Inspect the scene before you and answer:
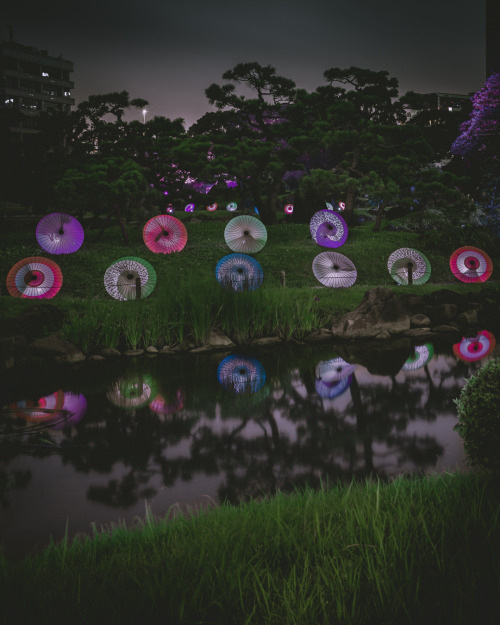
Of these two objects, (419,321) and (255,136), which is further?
(255,136)

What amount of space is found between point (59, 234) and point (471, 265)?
13192mm

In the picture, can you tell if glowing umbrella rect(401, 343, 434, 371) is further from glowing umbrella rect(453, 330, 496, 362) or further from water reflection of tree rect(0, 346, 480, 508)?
water reflection of tree rect(0, 346, 480, 508)

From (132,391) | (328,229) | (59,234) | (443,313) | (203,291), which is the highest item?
(328,229)

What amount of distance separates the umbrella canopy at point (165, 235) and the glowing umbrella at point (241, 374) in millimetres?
9974

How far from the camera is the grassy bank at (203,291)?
11016 mm

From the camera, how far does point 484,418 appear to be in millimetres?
4191

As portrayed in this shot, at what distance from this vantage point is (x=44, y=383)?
29.5 feet

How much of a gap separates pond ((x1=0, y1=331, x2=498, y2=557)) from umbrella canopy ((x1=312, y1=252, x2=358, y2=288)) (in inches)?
221

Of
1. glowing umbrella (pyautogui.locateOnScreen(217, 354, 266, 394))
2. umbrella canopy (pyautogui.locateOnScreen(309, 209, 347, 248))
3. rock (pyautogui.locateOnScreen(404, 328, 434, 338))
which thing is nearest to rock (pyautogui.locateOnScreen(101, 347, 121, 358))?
glowing umbrella (pyautogui.locateOnScreen(217, 354, 266, 394))

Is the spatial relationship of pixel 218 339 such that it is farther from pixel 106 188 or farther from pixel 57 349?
pixel 106 188

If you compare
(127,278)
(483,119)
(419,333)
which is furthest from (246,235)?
(483,119)

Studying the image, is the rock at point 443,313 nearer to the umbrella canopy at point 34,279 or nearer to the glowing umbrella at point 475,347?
the glowing umbrella at point 475,347

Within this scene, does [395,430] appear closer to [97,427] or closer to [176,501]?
[176,501]

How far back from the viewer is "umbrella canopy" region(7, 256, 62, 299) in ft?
46.6
